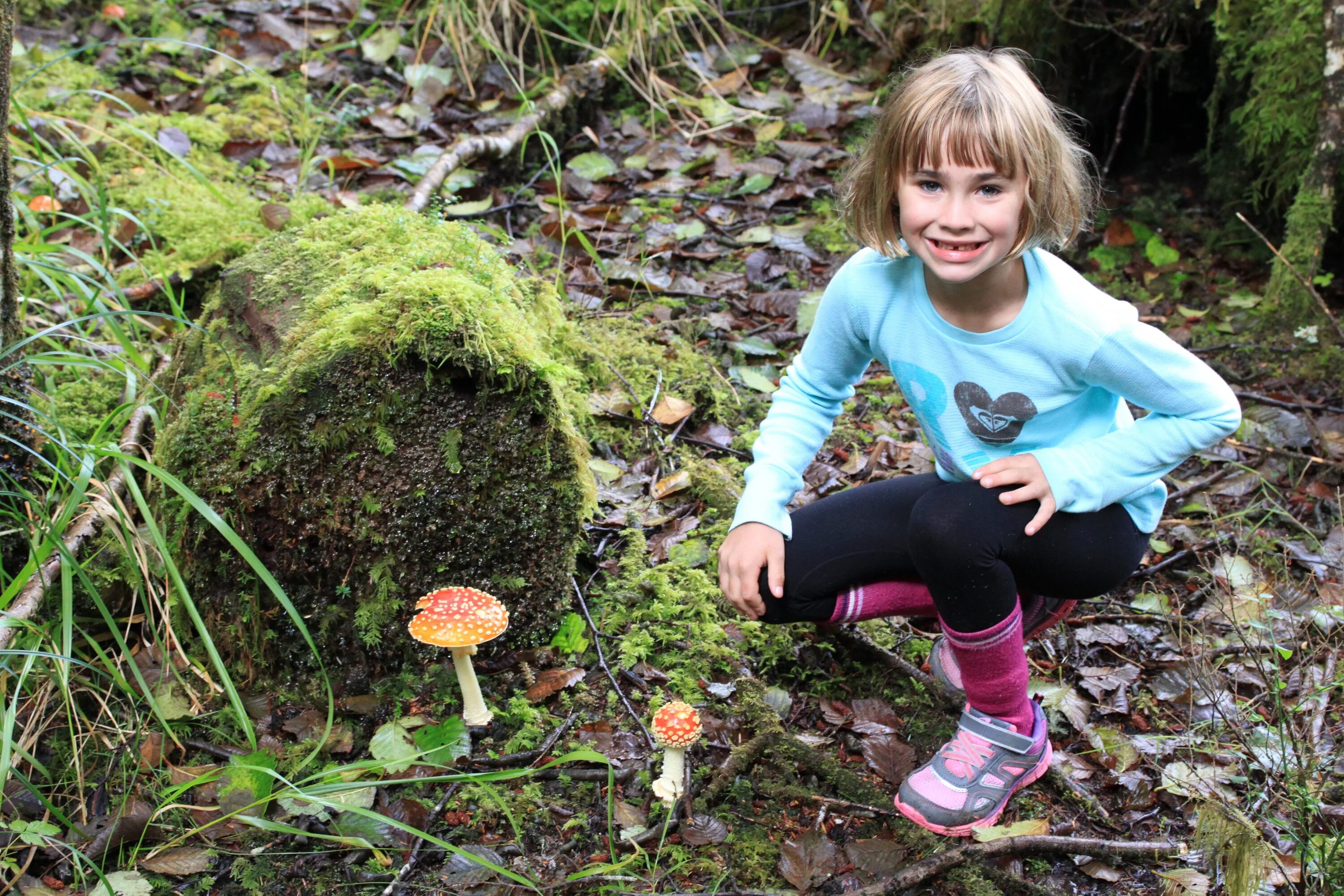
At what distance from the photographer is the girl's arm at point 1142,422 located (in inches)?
78.1

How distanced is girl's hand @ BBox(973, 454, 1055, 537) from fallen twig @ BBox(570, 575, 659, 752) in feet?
3.21

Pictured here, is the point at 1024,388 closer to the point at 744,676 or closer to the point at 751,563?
the point at 751,563

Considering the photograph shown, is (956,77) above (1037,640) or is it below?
above

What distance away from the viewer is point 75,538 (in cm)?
252

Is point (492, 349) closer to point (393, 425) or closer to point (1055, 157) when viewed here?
point (393, 425)

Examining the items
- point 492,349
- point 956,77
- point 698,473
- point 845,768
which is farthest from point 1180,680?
point 492,349

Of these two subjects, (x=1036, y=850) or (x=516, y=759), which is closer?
(x=1036, y=850)

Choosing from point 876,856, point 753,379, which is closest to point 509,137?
point 753,379

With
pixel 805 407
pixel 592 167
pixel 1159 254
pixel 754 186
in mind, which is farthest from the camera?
pixel 592 167

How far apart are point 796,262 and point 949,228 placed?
2.47m

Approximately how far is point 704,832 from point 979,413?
1.10 m

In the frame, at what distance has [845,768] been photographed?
231cm

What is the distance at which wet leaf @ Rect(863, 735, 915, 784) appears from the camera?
2359mm

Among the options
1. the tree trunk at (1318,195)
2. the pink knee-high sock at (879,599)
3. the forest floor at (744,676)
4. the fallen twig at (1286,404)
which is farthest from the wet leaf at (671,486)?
the tree trunk at (1318,195)
